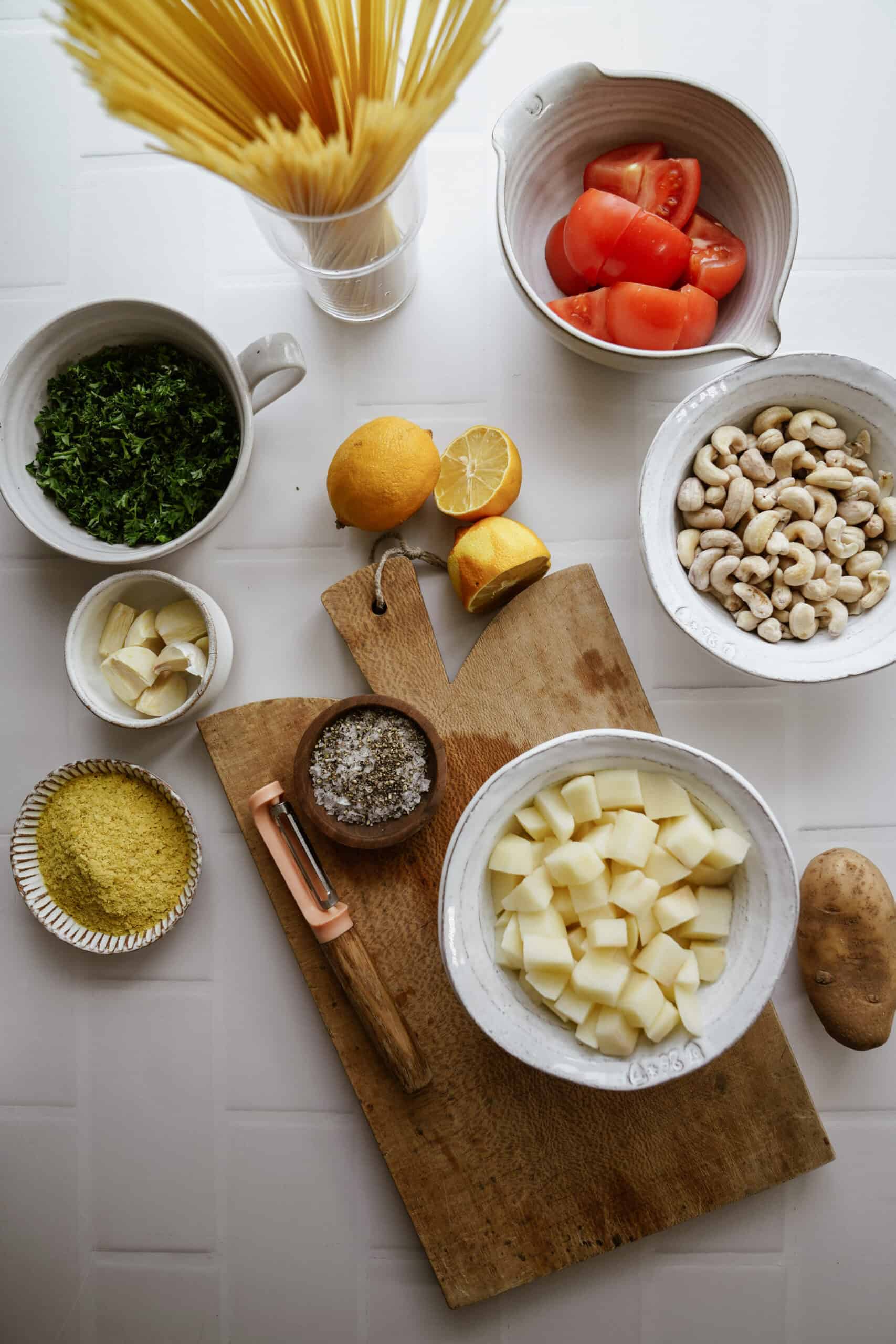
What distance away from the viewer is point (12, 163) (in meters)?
1.17

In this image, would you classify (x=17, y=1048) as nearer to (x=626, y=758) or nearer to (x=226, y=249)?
(x=626, y=758)

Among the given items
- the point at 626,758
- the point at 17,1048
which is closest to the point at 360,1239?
the point at 17,1048

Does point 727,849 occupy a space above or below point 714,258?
below

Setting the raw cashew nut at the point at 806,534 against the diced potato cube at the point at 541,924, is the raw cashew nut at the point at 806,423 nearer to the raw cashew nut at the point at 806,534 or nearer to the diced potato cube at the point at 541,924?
the raw cashew nut at the point at 806,534

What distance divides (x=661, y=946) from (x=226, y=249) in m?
0.99

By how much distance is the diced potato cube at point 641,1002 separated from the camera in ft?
3.00

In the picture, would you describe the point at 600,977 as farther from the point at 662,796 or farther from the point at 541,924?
the point at 662,796

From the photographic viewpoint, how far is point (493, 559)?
1017 mm

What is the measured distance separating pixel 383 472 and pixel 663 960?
59cm

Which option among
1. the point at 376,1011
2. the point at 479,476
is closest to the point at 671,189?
the point at 479,476

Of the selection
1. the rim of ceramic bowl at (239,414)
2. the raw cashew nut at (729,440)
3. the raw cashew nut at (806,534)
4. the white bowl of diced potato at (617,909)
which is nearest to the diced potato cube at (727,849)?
the white bowl of diced potato at (617,909)

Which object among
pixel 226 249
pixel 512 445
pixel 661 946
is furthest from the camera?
pixel 226 249

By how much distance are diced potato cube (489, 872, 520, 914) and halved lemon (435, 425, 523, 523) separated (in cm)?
41

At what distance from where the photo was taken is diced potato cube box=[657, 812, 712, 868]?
93cm
